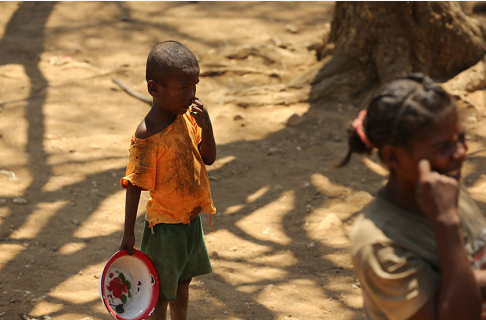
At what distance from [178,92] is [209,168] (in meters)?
3.00

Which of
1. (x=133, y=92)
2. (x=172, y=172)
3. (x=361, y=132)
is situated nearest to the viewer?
(x=361, y=132)

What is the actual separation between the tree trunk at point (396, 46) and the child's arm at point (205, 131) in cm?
406

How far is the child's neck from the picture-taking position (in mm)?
1470

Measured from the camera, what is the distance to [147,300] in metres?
2.47

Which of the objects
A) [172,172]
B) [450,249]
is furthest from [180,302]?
[450,249]

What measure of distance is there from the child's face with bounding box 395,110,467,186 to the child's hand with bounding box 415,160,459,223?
0.28ft

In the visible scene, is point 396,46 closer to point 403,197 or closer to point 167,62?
point 167,62

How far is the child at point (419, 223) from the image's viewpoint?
131 cm

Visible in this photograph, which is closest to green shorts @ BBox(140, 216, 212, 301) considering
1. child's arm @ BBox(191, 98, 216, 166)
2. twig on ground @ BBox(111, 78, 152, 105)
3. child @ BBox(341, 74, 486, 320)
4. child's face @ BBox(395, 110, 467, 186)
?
child's arm @ BBox(191, 98, 216, 166)

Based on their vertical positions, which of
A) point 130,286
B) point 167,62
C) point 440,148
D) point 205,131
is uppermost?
point 440,148

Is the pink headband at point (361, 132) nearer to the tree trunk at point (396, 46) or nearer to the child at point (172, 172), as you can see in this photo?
the child at point (172, 172)

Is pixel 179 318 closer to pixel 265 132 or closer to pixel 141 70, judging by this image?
pixel 265 132

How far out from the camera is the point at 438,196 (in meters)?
1.30

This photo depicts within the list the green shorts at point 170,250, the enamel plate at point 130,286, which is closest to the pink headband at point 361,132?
the green shorts at point 170,250
